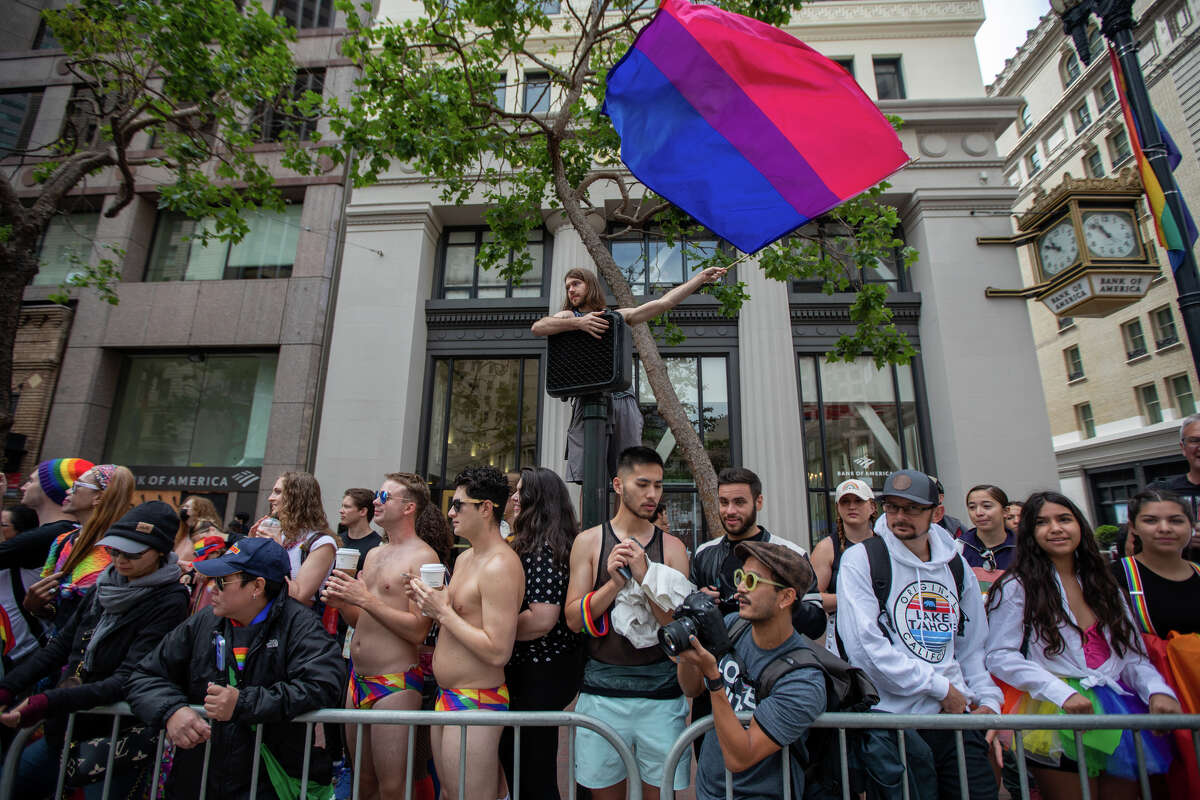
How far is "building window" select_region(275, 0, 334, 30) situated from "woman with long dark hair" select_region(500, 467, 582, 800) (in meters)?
18.8

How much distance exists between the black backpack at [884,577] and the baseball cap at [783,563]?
0.83m

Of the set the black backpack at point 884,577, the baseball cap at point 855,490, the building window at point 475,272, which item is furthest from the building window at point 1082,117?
the black backpack at point 884,577

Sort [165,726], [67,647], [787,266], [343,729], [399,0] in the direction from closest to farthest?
[165,726], [67,647], [343,729], [787,266], [399,0]

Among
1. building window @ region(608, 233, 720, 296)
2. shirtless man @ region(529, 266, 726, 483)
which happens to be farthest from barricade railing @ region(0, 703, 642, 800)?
building window @ region(608, 233, 720, 296)

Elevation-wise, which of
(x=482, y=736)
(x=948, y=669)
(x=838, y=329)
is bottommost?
(x=482, y=736)

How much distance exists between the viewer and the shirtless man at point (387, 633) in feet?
10.7

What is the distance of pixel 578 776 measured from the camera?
2.97m

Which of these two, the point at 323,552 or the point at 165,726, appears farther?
the point at 323,552

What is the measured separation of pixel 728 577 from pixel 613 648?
2.77ft

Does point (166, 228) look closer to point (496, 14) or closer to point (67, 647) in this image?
point (496, 14)

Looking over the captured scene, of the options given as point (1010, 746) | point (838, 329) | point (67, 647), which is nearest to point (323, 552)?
point (67, 647)

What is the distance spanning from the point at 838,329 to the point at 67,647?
42.1ft

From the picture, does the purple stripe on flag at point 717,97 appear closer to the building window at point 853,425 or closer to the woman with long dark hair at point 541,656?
the woman with long dark hair at point 541,656

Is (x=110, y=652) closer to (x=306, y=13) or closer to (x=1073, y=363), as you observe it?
(x=306, y=13)
